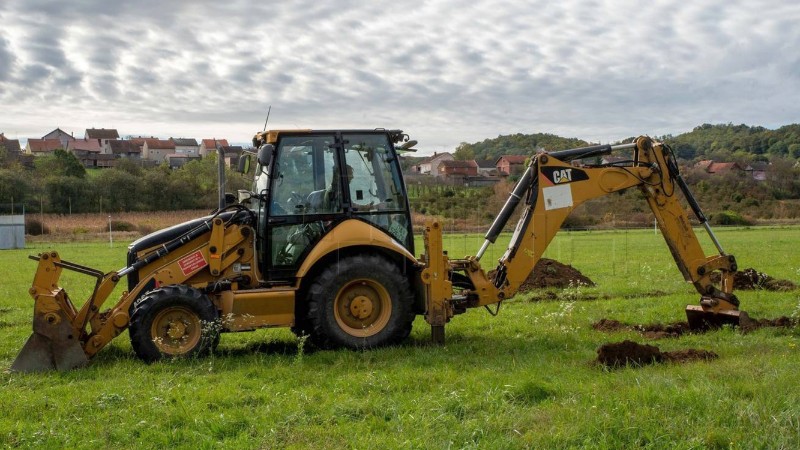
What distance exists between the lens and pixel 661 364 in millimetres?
7633

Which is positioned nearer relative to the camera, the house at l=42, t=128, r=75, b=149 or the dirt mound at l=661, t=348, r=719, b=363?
A: the dirt mound at l=661, t=348, r=719, b=363

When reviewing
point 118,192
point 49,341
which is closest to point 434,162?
point 118,192

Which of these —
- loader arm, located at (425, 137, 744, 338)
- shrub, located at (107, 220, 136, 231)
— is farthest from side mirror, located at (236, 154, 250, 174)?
shrub, located at (107, 220, 136, 231)

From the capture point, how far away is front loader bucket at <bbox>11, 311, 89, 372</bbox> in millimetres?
8172

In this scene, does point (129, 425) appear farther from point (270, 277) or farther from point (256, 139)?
point (256, 139)

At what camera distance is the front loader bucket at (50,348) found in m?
8.17

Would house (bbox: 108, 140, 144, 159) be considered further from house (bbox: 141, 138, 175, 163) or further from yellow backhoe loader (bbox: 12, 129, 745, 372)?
yellow backhoe loader (bbox: 12, 129, 745, 372)

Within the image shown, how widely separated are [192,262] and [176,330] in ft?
2.94

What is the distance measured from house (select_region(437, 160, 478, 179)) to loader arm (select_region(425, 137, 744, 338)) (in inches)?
1483

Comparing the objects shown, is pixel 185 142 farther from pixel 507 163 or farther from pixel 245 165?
pixel 245 165

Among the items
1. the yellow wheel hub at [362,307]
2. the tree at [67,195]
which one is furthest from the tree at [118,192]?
the yellow wheel hub at [362,307]

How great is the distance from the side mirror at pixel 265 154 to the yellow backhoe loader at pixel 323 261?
0.02 meters

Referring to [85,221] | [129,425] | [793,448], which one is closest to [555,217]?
[793,448]

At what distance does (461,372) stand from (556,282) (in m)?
8.85
